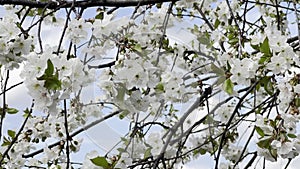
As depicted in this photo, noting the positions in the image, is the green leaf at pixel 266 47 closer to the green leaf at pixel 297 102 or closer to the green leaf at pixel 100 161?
the green leaf at pixel 297 102

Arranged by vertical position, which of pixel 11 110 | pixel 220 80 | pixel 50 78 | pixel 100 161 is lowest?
pixel 100 161

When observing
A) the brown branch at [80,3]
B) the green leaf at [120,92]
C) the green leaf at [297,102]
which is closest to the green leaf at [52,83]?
the green leaf at [120,92]

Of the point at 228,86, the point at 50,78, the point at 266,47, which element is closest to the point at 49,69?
the point at 50,78

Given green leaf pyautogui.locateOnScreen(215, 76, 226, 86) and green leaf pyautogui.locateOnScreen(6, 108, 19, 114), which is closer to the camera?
green leaf pyautogui.locateOnScreen(215, 76, 226, 86)

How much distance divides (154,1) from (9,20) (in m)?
0.53

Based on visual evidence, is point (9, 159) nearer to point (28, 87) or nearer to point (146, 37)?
point (146, 37)

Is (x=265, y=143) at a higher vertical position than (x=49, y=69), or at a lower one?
lower

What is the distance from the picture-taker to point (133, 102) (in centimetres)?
125

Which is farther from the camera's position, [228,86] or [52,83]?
[228,86]

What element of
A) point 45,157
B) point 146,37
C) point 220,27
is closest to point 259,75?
point 146,37

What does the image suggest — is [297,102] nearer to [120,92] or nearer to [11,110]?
[120,92]

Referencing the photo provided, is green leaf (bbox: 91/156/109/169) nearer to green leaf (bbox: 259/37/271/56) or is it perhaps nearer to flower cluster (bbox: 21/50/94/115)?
flower cluster (bbox: 21/50/94/115)

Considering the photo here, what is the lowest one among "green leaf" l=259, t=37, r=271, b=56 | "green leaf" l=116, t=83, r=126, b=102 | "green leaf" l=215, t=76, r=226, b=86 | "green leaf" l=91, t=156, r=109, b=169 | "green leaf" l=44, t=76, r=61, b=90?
"green leaf" l=91, t=156, r=109, b=169

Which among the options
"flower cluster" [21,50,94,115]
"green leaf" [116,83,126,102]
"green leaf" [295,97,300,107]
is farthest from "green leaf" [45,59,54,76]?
"green leaf" [295,97,300,107]
